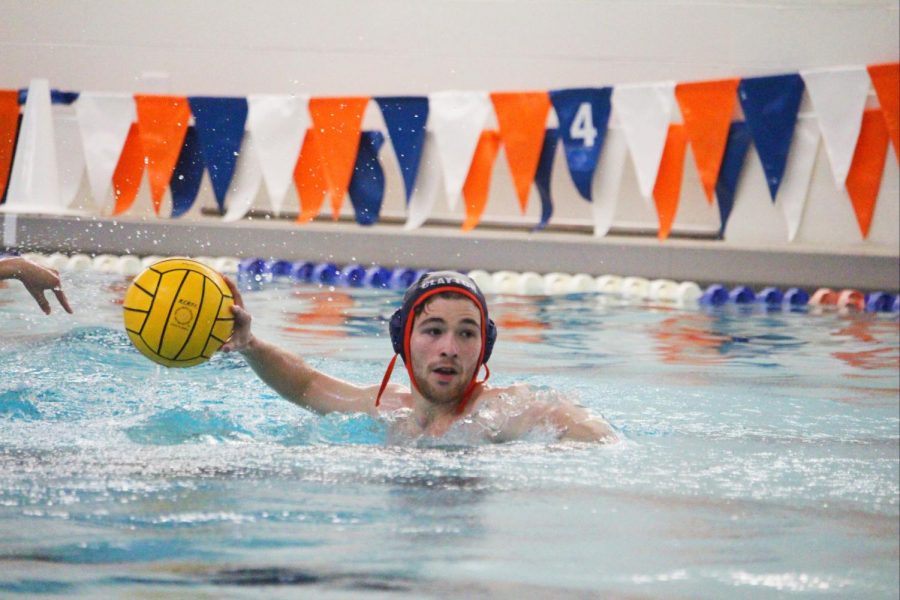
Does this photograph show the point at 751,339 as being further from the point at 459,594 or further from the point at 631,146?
the point at 459,594

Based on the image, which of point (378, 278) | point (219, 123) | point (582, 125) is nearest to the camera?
point (378, 278)

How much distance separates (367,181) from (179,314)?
609 centimetres

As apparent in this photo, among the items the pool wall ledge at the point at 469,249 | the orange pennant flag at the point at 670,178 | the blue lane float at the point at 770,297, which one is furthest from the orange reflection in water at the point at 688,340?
the orange pennant flag at the point at 670,178

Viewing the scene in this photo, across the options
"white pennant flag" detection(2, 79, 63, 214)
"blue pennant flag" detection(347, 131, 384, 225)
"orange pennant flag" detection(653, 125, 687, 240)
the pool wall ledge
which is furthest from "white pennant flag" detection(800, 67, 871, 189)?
"white pennant flag" detection(2, 79, 63, 214)

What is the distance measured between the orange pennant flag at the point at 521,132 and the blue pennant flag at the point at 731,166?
138 cm

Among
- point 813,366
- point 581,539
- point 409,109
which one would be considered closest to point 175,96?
point 409,109

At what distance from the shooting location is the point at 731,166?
29.5ft

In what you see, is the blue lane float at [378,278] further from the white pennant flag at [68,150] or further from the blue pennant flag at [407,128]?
the white pennant flag at [68,150]

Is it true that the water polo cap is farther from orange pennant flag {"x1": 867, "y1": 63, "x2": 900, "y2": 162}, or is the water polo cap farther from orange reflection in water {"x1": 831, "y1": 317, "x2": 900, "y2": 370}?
orange pennant flag {"x1": 867, "y1": 63, "x2": 900, "y2": 162}

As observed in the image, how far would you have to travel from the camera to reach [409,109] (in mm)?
9195

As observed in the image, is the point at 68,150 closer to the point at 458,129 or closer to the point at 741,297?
the point at 458,129

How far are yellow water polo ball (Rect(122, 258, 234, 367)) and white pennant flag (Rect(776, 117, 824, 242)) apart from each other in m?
6.36

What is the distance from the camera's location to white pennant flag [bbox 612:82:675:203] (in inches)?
350

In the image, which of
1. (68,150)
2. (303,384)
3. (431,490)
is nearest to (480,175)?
(68,150)
